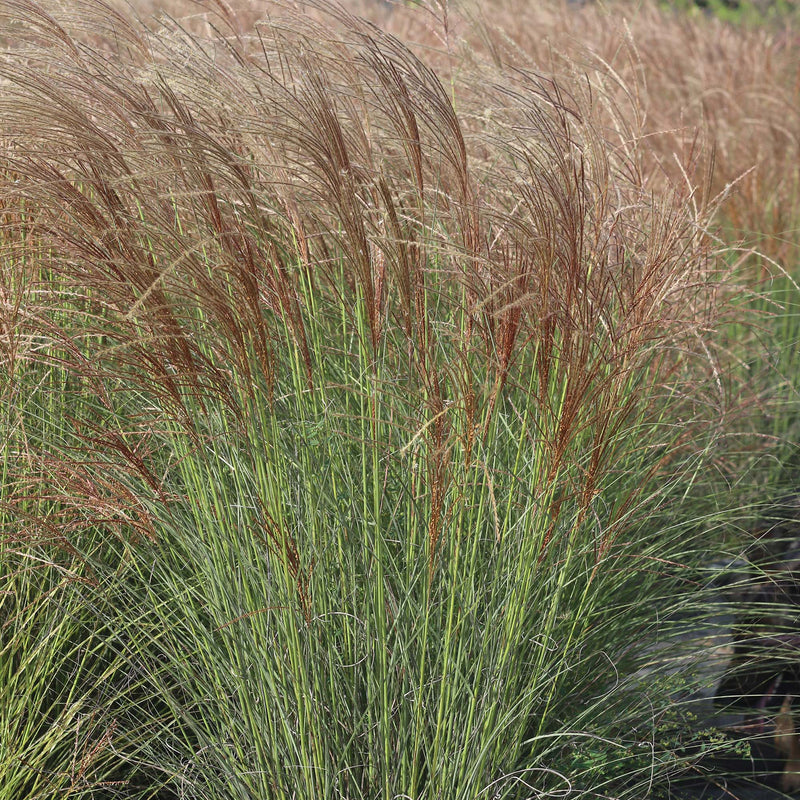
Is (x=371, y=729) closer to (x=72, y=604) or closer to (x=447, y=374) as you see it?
(x=447, y=374)

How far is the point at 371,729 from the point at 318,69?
1247 mm

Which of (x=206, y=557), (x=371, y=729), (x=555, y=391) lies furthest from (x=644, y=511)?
(x=206, y=557)

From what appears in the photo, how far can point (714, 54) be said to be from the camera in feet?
22.5

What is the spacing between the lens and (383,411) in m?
2.09

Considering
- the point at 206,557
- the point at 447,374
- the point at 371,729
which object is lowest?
the point at 371,729

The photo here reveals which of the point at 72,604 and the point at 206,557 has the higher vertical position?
the point at 206,557

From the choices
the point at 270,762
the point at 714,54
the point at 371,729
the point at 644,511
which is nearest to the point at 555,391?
the point at 644,511

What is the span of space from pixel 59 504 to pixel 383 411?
84cm

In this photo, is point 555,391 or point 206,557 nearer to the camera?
point 206,557

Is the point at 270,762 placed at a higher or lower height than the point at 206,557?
lower

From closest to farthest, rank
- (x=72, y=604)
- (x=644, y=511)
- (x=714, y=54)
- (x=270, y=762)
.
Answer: (x=270, y=762) < (x=72, y=604) < (x=644, y=511) < (x=714, y=54)

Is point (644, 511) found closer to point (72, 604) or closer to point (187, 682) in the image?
point (187, 682)

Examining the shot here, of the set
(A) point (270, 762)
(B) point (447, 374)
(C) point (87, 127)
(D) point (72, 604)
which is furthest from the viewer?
(D) point (72, 604)

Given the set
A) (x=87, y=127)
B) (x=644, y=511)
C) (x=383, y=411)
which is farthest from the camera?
(x=644, y=511)
